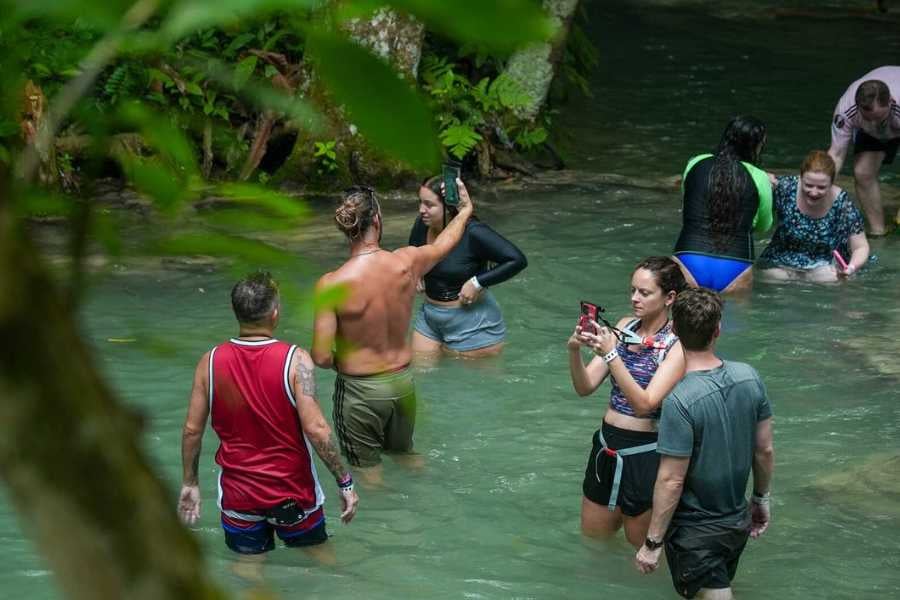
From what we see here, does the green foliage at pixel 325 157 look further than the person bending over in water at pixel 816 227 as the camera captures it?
Yes

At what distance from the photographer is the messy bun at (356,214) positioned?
7309 mm

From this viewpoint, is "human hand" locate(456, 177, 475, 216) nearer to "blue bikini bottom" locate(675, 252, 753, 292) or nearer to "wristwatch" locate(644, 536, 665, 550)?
"blue bikini bottom" locate(675, 252, 753, 292)

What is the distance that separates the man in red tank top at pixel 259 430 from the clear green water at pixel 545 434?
219mm

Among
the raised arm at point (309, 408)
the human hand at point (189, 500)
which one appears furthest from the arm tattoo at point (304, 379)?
the human hand at point (189, 500)

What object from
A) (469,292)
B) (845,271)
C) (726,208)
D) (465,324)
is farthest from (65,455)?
(845,271)

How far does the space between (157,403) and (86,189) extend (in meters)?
8.00

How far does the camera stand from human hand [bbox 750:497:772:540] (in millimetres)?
6250

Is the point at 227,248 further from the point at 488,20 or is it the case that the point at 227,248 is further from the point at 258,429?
the point at 258,429

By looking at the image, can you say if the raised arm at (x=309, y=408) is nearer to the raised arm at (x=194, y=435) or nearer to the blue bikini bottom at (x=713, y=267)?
the raised arm at (x=194, y=435)

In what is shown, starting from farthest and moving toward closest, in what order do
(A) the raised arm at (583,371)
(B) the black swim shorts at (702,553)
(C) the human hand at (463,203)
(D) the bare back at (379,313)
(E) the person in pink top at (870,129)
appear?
(E) the person in pink top at (870,129)
(C) the human hand at (463,203)
(D) the bare back at (379,313)
(A) the raised arm at (583,371)
(B) the black swim shorts at (702,553)

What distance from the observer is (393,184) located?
14.2 metres

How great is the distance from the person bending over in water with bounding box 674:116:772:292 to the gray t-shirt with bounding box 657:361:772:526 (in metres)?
3.89

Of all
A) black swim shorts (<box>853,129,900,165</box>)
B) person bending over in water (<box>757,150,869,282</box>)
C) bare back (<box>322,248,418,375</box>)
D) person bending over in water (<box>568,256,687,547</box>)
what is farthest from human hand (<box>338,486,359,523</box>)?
black swim shorts (<box>853,129,900,165</box>)

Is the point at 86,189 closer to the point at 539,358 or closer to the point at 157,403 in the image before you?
the point at 157,403
